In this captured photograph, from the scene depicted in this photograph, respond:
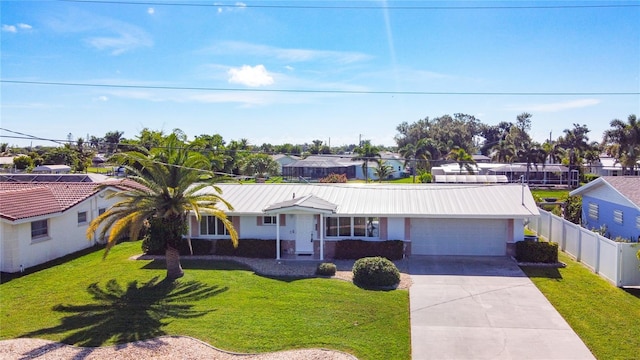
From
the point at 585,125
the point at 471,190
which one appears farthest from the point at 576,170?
the point at 471,190

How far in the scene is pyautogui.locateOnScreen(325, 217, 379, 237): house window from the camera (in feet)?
74.9

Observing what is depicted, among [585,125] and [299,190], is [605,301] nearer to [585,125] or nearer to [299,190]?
[299,190]

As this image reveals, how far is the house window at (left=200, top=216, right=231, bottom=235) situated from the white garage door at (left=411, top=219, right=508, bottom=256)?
9635 millimetres

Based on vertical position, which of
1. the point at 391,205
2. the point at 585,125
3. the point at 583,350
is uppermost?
the point at 585,125

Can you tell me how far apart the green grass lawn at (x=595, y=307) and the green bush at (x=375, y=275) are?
18.0 ft

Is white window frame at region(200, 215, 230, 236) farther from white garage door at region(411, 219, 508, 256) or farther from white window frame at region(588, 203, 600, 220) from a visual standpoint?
white window frame at region(588, 203, 600, 220)

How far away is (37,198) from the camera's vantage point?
22.7m

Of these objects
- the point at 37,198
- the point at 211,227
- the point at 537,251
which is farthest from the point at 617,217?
the point at 37,198

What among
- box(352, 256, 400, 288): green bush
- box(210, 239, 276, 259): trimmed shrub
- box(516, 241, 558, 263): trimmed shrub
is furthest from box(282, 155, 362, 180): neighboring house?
box(352, 256, 400, 288): green bush

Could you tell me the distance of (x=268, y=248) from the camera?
22.5m

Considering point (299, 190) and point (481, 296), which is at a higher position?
point (299, 190)

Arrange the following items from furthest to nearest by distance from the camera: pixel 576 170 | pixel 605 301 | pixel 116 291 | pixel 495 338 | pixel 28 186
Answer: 1. pixel 576 170
2. pixel 28 186
3. pixel 116 291
4. pixel 605 301
5. pixel 495 338

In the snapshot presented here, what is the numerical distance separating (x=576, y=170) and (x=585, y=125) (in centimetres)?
2754

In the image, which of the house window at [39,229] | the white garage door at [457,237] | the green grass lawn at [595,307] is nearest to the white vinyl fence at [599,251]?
the green grass lawn at [595,307]
